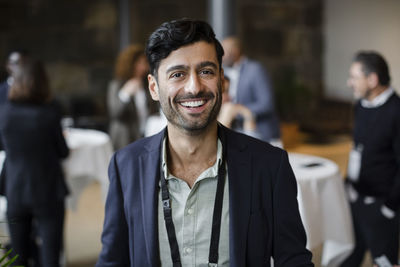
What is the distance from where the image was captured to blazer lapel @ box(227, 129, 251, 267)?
4.91 feet

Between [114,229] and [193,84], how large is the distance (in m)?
0.50

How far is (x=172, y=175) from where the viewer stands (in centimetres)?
160

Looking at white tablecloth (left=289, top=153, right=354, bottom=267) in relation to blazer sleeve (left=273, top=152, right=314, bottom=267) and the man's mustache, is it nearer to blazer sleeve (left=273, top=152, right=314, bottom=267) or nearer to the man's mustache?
blazer sleeve (left=273, top=152, right=314, bottom=267)

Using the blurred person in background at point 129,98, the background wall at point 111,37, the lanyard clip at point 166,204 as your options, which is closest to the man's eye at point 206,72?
the lanyard clip at point 166,204

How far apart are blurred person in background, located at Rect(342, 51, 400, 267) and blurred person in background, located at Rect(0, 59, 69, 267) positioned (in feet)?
6.03

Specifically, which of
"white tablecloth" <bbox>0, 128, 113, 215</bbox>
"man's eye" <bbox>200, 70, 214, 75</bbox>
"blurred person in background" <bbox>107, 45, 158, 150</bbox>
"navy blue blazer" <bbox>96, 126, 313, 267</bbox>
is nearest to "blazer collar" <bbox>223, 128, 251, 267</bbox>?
"navy blue blazer" <bbox>96, 126, 313, 267</bbox>

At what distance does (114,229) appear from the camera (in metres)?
1.60

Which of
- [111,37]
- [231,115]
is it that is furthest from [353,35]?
[231,115]

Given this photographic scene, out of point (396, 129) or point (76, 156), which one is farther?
point (76, 156)

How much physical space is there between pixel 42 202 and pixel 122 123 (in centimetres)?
199

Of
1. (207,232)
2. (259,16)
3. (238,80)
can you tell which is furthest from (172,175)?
(259,16)

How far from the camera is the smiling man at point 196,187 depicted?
1.49 metres

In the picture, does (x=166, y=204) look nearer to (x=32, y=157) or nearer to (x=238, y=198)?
(x=238, y=198)

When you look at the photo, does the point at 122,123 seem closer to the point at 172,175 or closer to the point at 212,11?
the point at 212,11
